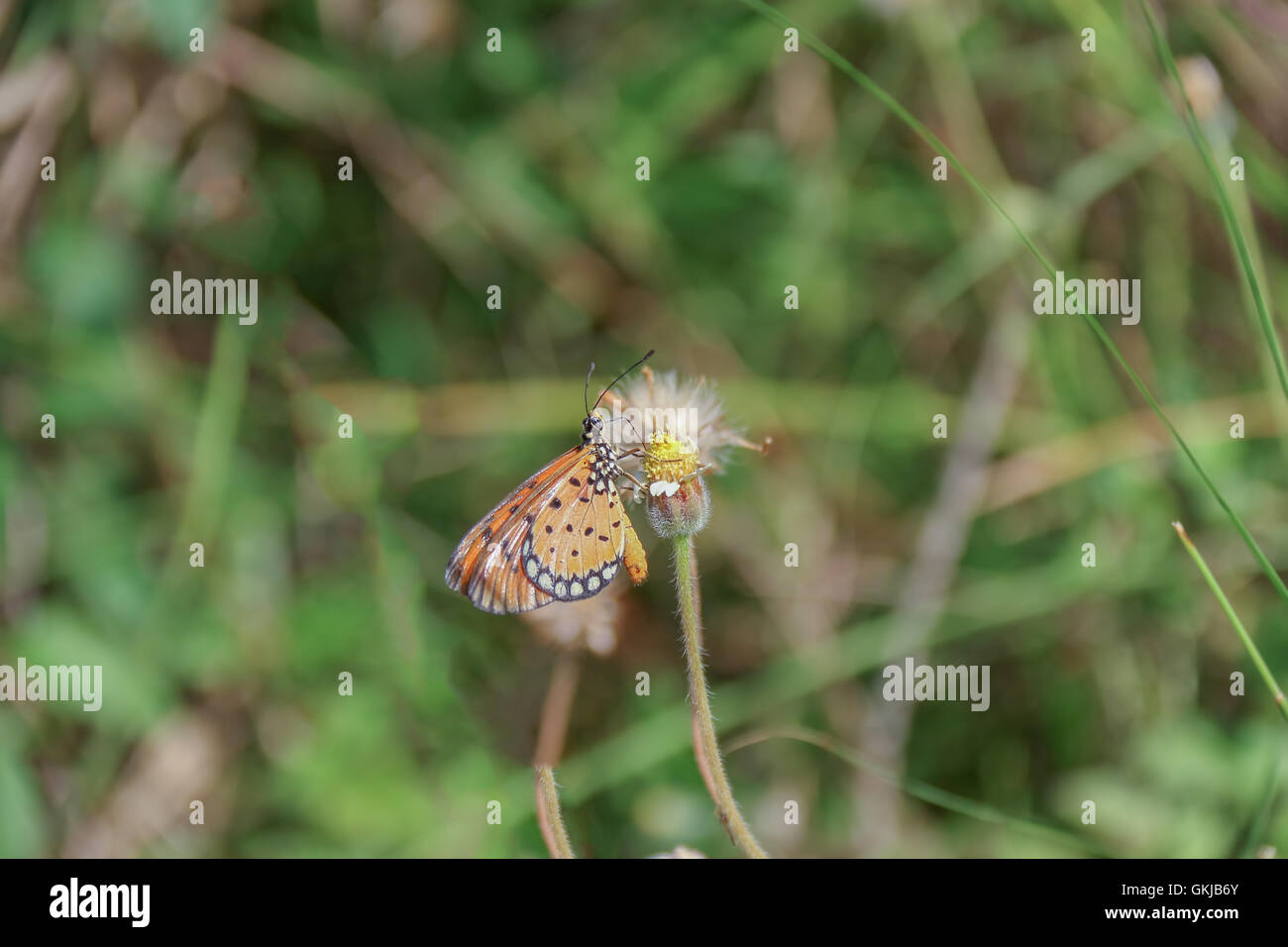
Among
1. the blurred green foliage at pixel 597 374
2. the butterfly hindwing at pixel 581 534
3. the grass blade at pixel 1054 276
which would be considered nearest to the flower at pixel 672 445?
the butterfly hindwing at pixel 581 534

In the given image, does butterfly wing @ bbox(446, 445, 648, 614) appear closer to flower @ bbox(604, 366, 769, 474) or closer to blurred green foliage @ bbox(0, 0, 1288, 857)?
flower @ bbox(604, 366, 769, 474)

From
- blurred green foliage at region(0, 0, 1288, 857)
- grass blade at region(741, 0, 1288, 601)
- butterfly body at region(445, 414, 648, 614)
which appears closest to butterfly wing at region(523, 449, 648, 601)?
butterfly body at region(445, 414, 648, 614)

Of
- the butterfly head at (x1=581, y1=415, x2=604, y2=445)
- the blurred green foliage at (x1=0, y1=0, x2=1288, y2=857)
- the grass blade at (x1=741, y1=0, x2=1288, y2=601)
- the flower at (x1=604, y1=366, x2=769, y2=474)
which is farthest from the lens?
the blurred green foliage at (x1=0, y1=0, x2=1288, y2=857)

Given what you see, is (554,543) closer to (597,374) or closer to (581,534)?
(581,534)

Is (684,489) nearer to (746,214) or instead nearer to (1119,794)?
(746,214)

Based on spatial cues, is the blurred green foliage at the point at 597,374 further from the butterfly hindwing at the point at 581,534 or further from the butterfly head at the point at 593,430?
the butterfly hindwing at the point at 581,534

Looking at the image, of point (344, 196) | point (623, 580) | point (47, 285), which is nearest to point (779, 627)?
point (623, 580)
